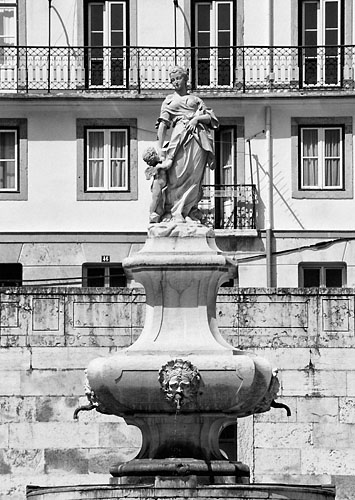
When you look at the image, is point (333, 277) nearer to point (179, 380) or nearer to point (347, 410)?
point (347, 410)

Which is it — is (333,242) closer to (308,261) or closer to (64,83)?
(308,261)

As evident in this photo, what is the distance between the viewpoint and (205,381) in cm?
4053

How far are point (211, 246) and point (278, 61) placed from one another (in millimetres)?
26582

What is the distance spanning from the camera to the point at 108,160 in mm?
67938

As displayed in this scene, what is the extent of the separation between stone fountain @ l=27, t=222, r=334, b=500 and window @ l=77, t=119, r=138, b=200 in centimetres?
2611

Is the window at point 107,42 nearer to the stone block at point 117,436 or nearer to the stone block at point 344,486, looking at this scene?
the stone block at point 117,436

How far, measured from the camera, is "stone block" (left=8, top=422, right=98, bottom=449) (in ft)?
179

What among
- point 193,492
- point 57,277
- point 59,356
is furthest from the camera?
point 57,277

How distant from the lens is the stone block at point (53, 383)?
180 ft

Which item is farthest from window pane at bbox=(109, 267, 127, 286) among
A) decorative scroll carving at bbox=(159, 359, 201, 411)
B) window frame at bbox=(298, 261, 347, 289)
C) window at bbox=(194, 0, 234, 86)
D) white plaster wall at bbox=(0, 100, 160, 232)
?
decorative scroll carving at bbox=(159, 359, 201, 411)

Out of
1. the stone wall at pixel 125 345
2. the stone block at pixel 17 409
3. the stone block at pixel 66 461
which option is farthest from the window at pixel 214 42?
the stone block at pixel 66 461

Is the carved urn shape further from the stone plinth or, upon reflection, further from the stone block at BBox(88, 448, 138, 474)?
the stone block at BBox(88, 448, 138, 474)

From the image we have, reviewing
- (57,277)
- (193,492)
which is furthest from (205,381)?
(57,277)

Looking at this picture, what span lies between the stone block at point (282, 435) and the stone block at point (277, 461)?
0.10m
